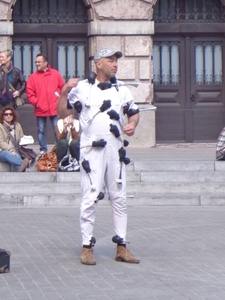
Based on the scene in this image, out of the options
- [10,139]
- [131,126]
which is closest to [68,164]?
[10,139]

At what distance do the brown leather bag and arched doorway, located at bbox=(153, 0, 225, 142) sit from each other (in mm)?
5343

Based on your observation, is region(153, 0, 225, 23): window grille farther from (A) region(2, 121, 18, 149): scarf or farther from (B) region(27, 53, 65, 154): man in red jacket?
(A) region(2, 121, 18, 149): scarf

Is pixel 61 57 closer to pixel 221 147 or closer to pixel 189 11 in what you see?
pixel 189 11

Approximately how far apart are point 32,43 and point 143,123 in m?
2.93

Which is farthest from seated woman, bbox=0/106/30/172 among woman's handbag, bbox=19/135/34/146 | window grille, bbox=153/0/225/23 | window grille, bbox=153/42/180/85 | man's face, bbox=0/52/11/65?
window grille, bbox=153/0/225/23

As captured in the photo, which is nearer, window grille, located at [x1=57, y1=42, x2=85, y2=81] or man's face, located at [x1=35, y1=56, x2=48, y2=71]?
man's face, located at [x1=35, y1=56, x2=48, y2=71]

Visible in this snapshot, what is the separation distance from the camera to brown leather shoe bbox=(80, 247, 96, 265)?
8531 mm

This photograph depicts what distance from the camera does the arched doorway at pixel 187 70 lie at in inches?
764

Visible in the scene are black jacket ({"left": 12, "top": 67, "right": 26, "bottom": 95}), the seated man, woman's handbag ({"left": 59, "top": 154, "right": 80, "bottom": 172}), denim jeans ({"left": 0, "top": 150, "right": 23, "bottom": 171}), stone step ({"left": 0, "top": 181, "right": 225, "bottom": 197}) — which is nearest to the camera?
stone step ({"left": 0, "top": 181, "right": 225, "bottom": 197})

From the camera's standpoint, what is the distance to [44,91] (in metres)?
15.9

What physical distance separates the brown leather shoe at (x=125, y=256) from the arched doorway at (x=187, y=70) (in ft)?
35.2

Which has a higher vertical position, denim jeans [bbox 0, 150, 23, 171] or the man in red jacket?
the man in red jacket

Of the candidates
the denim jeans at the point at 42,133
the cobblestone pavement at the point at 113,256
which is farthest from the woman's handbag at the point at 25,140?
the cobblestone pavement at the point at 113,256

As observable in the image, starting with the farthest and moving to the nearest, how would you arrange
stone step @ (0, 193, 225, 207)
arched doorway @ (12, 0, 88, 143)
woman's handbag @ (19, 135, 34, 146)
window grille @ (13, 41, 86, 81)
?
window grille @ (13, 41, 86, 81) → arched doorway @ (12, 0, 88, 143) → woman's handbag @ (19, 135, 34, 146) → stone step @ (0, 193, 225, 207)
